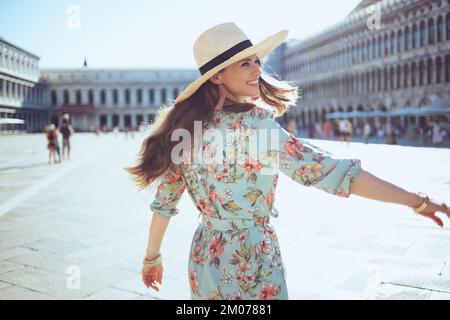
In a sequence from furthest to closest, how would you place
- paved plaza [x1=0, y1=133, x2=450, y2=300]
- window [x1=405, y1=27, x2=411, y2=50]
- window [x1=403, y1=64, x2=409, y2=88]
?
window [x1=403, y1=64, x2=409, y2=88] < window [x1=405, y1=27, x2=411, y2=50] < paved plaza [x1=0, y1=133, x2=450, y2=300]

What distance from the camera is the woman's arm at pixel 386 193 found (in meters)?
1.48

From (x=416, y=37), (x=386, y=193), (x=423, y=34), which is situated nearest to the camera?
(x=386, y=193)

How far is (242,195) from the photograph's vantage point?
1689 mm

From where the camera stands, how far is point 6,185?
402 inches

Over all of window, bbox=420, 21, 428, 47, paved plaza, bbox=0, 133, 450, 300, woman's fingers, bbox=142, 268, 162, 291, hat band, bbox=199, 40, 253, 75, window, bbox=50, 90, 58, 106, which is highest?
window, bbox=420, 21, 428, 47

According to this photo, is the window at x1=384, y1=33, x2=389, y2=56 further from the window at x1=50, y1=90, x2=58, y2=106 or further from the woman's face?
the window at x1=50, y1=90, x2=58, y2=106

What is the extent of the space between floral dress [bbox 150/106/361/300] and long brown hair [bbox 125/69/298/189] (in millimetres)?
70

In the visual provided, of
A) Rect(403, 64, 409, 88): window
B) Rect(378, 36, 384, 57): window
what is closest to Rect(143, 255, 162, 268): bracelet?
Rect(403, 64, 409, 88): window

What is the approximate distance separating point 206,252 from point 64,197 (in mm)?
7421

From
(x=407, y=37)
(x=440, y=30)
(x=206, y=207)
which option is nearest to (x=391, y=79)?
(x=407, y=37)

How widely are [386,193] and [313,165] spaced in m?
0.25

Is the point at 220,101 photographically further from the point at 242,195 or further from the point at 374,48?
the point at 374,48

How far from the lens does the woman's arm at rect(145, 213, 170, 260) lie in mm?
1994

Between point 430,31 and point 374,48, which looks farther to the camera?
point 374,48
